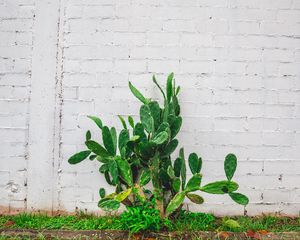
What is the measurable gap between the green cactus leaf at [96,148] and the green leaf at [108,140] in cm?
4

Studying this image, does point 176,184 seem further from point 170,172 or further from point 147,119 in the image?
point 147,119

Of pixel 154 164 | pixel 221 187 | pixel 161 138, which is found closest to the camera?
pixel 161 138

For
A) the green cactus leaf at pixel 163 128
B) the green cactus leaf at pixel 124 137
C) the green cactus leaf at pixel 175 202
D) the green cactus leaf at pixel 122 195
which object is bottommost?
the green cactus leaf at pixel 175 202

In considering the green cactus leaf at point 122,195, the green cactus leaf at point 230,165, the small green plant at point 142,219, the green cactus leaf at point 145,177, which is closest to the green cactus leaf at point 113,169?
the green cactus leaf at point 122,195

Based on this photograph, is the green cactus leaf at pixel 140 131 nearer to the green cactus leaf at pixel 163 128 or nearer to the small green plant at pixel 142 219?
the green cactus leaf at pixel 163 128

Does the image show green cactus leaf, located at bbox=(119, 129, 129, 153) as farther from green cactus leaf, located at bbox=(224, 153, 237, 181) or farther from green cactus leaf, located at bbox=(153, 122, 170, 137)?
green cactus leaf, located at bbox=(224, 153, 237, 181)

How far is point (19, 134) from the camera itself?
3113 mm

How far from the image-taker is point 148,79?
3100 mm

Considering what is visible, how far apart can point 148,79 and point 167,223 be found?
1228 millimetres

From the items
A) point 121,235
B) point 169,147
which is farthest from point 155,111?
point 121,235

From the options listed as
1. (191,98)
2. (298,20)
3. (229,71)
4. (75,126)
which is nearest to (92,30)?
(75,126)

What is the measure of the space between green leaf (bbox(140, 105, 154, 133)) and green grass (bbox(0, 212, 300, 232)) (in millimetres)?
751

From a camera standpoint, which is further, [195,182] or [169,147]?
[169,147]

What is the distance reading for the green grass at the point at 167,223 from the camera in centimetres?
285
